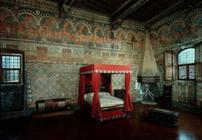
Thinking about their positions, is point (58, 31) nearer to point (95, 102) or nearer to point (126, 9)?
point (126, 9)

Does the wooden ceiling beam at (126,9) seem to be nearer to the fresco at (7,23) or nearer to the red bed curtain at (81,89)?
the red bed curtain at (81,89)

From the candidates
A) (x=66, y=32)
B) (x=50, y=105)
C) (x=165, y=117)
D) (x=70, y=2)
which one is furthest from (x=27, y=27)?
(x=165, y=117)

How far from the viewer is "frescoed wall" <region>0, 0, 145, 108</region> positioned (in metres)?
5.25

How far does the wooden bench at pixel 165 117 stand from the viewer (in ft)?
13.2

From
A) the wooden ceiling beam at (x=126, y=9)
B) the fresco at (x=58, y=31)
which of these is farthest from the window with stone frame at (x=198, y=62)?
the fresco at (x=58, y=31)

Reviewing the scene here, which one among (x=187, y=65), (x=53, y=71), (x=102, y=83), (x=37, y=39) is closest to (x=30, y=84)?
(x=53, y=71)

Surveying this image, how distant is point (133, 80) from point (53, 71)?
411 centimetres

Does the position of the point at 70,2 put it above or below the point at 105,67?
above

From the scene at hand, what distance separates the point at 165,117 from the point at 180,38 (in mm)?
3874

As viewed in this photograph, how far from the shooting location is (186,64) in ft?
20.3

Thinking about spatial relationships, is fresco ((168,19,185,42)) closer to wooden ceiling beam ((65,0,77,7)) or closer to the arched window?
the arched window

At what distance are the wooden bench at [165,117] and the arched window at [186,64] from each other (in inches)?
107

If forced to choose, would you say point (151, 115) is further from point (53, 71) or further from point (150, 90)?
point (53, 71)

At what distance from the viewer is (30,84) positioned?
5.37m
